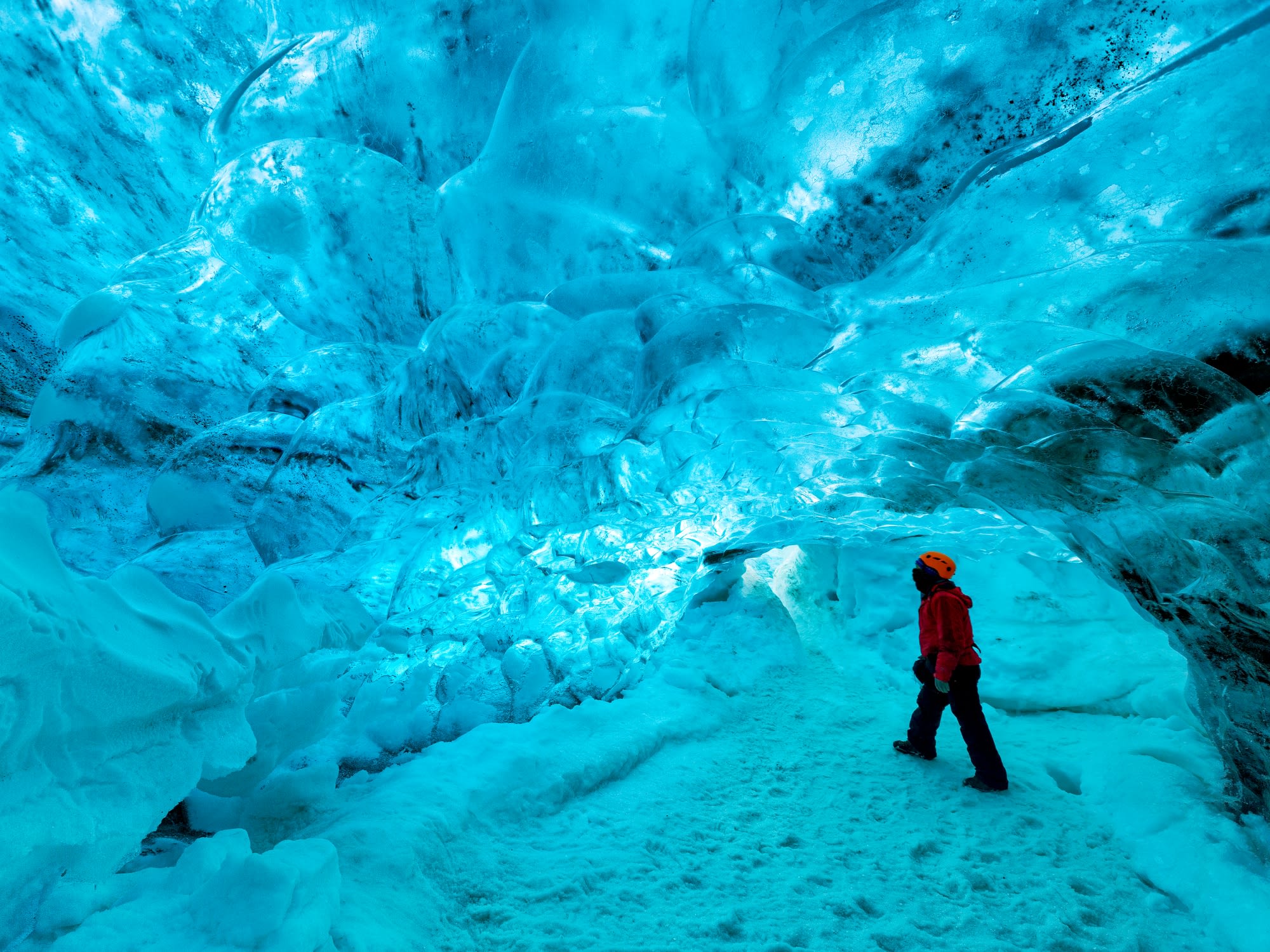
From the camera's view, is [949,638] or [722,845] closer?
[722,845]

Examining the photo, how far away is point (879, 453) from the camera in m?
3.48

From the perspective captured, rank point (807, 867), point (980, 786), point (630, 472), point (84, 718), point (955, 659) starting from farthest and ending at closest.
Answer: point (630, 472) → point (980, 786) → point (955, 659) → point (807, 867) → point (84, 718)

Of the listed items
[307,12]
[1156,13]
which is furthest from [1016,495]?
[307,12]

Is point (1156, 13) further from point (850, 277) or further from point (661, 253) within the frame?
point (661, 253)

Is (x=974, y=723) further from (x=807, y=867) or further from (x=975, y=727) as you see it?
(x=807, y=867)

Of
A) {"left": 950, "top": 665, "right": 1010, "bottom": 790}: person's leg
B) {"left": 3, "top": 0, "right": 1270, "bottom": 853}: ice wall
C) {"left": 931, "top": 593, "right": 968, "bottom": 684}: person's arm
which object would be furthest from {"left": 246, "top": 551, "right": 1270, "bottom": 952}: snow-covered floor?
{"left": 931, "top": 593, "right": 968, "bottom": 684}: person's arm

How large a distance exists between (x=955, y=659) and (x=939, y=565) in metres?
0.49

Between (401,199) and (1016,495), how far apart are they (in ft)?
15.4

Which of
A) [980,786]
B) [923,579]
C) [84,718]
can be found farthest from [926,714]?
[84,718]

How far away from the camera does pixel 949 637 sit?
129 inches

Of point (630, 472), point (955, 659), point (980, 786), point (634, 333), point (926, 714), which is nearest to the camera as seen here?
point (955, 659)

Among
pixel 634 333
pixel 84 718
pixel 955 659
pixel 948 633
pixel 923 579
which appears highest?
pixel 634 333

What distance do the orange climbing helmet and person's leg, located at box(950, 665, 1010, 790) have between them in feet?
1.56

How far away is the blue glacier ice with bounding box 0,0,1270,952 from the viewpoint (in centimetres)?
209
